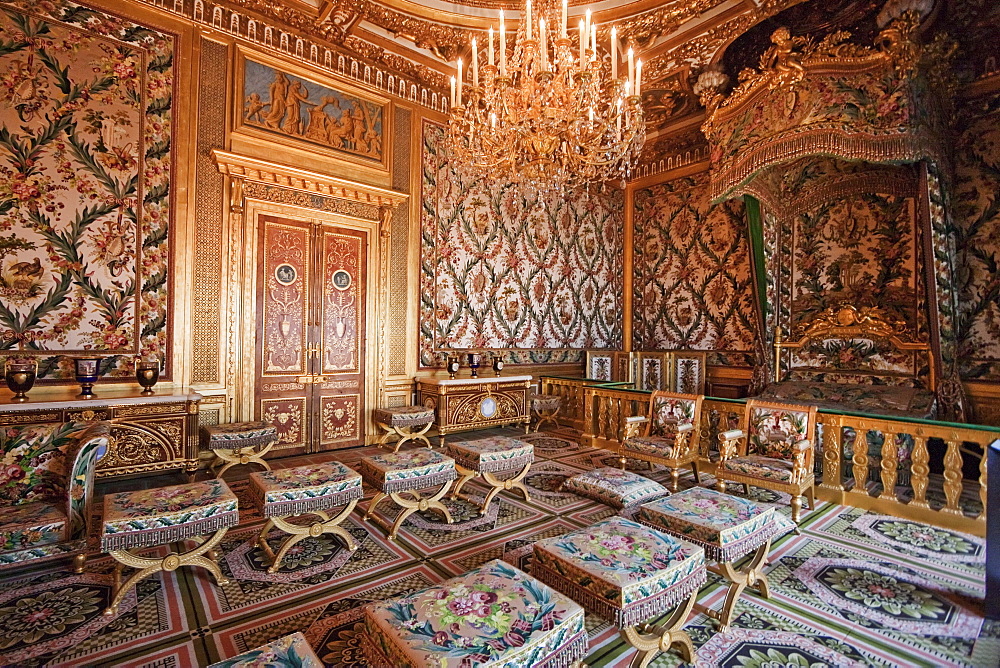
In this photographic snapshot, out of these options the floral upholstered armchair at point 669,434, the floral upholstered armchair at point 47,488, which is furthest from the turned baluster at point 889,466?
the floral upholstered armchair at point 47,488

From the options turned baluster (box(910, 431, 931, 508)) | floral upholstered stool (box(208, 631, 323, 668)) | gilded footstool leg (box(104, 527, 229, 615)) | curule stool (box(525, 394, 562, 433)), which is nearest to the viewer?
floral upholstered stool (box(208, 631, 323, 668))

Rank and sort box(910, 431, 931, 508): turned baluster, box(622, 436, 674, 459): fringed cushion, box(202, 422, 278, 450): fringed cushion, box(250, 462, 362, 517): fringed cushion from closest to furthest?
box(250, 462, 362, 517): fringed cushion < box(910, 431, 931, 508): turned baluster < box(622, 436, 674, 459): fringed cushion < box(202, 422, 278, 450): fringed cushion

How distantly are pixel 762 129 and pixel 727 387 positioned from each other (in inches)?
158

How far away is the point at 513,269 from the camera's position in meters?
7.50

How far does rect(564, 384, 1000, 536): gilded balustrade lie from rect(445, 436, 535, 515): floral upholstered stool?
197cm

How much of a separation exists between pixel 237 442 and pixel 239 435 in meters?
0.07

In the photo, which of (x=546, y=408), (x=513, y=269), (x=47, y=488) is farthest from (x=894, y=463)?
(x=47, y=488)

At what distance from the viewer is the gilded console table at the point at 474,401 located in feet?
19.7

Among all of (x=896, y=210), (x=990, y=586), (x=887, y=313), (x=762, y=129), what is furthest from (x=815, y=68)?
(x=990, y=586)

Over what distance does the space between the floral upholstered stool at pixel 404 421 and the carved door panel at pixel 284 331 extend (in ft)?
2.83

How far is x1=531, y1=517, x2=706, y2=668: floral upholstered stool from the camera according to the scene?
5.93ft

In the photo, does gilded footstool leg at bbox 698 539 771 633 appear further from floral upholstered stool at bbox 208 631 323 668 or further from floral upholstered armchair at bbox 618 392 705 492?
floral upholstered stool at bbox 208 631 323 668

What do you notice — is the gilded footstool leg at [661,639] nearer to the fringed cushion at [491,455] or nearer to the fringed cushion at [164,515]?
the fringed cushion at [491,455]

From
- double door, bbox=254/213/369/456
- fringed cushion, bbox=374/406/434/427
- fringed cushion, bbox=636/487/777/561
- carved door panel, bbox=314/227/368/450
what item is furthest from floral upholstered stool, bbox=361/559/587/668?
carved door panel, bbox=314/227/368/450
